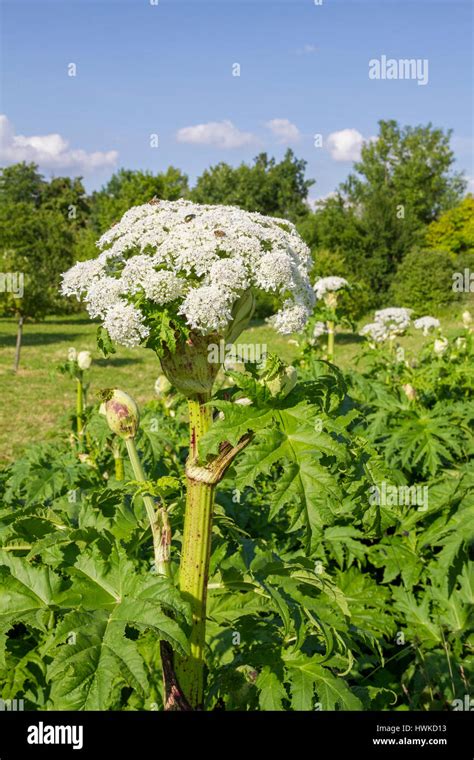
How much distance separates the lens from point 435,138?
51.8 m

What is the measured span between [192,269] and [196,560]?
0.84 m

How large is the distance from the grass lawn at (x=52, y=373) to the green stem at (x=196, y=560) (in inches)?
140

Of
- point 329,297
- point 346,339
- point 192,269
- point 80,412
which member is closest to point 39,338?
point 346,339

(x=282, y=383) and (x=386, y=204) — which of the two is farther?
(x=386, y=204)

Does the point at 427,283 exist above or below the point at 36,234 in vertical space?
below

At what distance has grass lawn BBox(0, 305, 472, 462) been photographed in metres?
12.0

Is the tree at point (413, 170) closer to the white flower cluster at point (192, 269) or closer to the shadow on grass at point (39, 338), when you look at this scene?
the shadow on grass at point (39, 338)

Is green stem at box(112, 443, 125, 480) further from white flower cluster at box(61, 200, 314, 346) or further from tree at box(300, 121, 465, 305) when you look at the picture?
tree at box(300, 121, 465, 305)

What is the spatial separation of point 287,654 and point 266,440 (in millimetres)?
894

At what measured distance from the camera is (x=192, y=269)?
6.03 feet

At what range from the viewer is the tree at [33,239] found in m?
20.4

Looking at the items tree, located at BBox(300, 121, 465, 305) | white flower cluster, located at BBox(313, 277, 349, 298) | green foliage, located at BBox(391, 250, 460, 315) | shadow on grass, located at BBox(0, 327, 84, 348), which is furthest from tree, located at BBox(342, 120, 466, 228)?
white flower cluster, located at BBox(313, 277, 349, 298)

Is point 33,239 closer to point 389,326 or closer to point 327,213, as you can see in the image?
point 327,213
